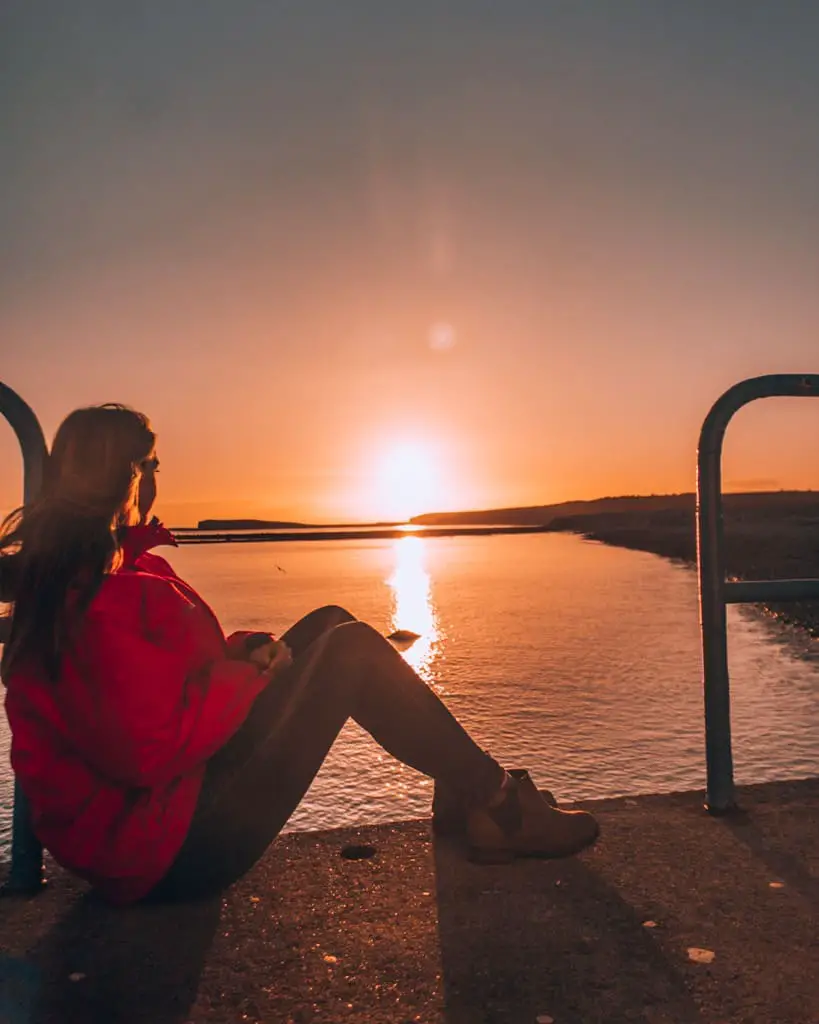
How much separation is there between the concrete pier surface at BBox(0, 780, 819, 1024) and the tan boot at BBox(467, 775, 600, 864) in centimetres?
4

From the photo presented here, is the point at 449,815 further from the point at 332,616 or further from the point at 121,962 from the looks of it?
the point at 121,962

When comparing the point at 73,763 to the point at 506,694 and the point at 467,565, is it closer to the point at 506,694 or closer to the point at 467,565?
the point at 506,694

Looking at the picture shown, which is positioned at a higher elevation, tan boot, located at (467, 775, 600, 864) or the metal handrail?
the metal handrail

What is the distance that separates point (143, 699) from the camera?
1751 mm

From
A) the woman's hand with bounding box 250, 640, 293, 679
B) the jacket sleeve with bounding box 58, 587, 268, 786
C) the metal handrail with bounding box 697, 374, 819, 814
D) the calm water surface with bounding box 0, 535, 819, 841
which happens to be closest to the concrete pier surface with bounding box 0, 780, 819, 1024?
the metal handrail with bounding box 697, 374, 819, 814

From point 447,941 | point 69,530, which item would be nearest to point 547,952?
point 447,941

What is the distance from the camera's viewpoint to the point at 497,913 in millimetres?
1999

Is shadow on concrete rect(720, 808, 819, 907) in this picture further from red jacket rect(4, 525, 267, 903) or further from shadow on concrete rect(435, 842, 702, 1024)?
red jacket rect(4, 525, 267, 903)

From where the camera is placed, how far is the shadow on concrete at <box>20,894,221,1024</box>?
1664 millimetres

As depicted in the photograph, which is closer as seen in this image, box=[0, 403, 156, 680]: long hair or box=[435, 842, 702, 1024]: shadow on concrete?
box=[435, 842, 702, 1024]: shadow on concrete

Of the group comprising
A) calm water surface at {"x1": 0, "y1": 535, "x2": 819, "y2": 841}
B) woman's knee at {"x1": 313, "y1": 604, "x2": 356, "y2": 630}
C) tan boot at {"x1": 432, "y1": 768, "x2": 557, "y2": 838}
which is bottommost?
calm water surface at {"x1": 0, "y1": 535, "x2": 819, "y2": 841}

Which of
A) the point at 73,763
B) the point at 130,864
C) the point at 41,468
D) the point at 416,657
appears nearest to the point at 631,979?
the point at 130,864

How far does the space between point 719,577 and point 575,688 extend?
325cm

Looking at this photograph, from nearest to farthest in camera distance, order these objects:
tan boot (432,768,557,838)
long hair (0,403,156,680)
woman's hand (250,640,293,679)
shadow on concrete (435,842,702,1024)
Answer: shadow on concrete (435,842,702,1024) → long hair (0,403,156,680) → woman's hand (250,640,293,679) → tan boot (432,768,557,838)
